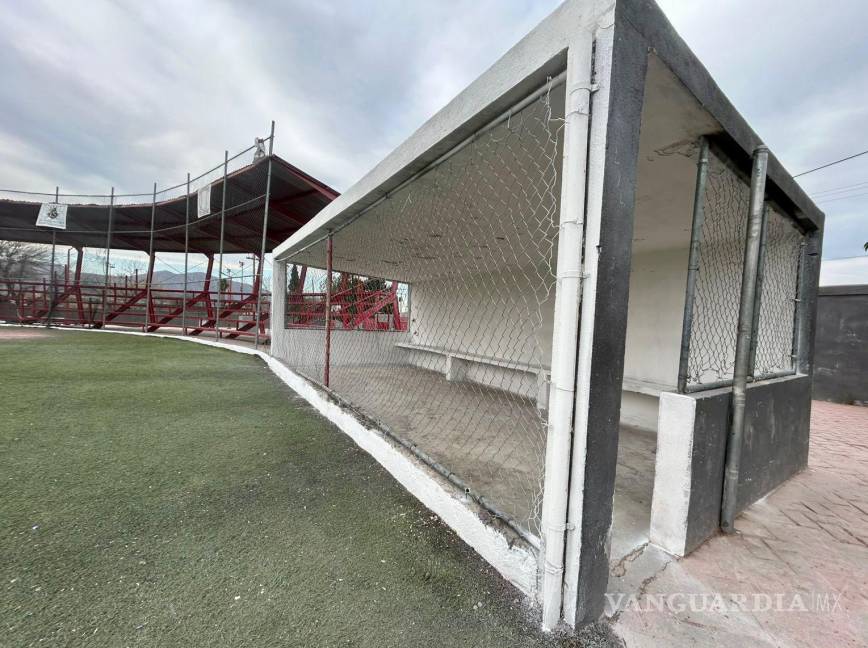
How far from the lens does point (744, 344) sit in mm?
1588

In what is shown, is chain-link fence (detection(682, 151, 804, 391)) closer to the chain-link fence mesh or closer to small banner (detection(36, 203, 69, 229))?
the chain-link fence mesh

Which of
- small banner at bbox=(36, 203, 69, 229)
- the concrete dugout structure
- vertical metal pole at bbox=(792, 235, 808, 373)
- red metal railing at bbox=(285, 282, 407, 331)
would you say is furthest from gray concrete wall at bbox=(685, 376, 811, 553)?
small banner at bbox=(36, 203, 69, 229)

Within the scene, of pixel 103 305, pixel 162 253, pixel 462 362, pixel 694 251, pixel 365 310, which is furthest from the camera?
pixel 162 253

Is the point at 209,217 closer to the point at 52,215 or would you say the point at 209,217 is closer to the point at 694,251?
the point at 52,215

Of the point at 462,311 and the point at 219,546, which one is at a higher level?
the point at 462,311

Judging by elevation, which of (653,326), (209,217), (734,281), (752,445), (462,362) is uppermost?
(209,217)

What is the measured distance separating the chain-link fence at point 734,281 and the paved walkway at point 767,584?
0.69 m

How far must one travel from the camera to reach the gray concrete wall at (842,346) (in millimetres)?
4781

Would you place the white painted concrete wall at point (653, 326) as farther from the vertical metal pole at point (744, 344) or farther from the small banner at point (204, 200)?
the small banner at point (204, 200)

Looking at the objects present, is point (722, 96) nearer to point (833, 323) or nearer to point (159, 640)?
point (159, 640)

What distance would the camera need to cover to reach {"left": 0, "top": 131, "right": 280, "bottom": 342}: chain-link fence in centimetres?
861

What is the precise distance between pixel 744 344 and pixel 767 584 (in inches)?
37.2

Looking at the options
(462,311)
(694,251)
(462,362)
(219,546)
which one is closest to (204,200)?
(462,311)

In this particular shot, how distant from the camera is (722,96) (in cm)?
138
